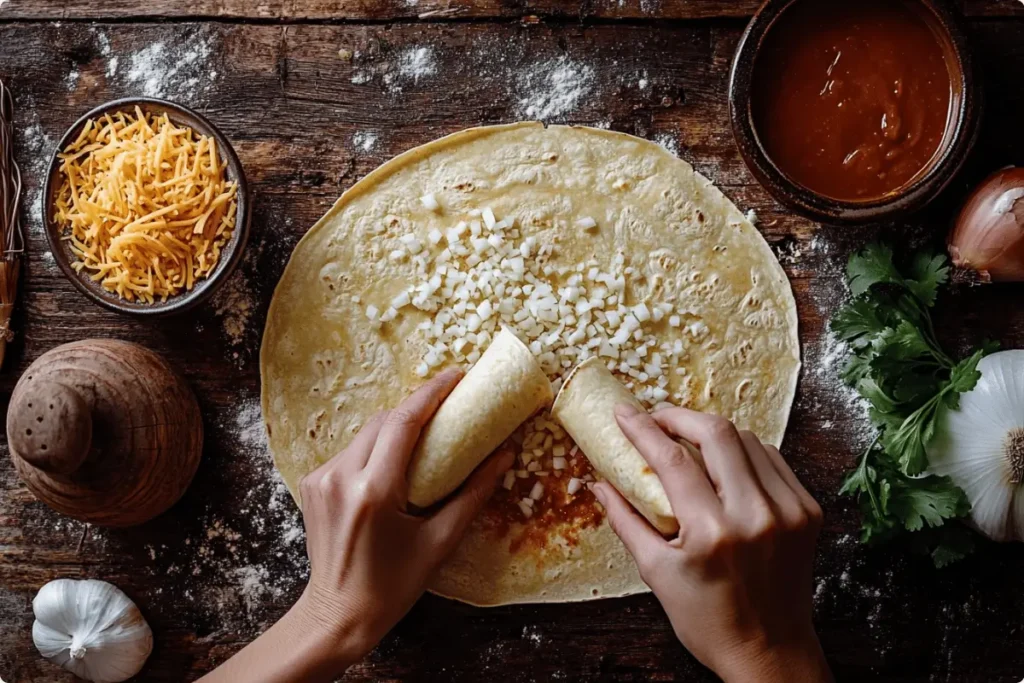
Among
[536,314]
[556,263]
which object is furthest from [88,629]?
[556,263]

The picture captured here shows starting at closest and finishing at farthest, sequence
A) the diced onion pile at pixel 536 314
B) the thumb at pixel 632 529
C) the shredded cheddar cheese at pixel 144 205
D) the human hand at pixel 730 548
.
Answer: the human hand at pixel 730 548, the thumb at pixel 632 529, the shredded cheddar cheese at pixel 144 205, the diced onion pile at pixel 536 314

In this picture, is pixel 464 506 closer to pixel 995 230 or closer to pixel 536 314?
pixel 536 314

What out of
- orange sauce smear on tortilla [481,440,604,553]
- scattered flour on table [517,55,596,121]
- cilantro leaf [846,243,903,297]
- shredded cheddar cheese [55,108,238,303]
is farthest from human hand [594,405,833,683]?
shredded cheddar cheese [55,108,238,303]

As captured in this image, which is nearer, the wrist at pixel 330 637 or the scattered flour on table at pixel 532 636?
the wrist at pixel 330 637

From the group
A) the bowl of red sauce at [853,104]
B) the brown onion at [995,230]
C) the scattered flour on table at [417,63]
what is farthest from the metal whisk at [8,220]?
the brown onion at [995,230]

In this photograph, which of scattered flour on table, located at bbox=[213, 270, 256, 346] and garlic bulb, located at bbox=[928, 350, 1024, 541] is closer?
garlic bulb, located at bbox=[928, 350, 1024, 541]

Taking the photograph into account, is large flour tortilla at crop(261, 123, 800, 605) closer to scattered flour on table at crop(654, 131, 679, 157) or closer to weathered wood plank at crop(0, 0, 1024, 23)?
scattered flour on table at crop(654, 131, 679, 157)

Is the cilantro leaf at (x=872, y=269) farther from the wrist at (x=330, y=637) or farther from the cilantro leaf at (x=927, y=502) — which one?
the wrist at (x=330, y=637)
